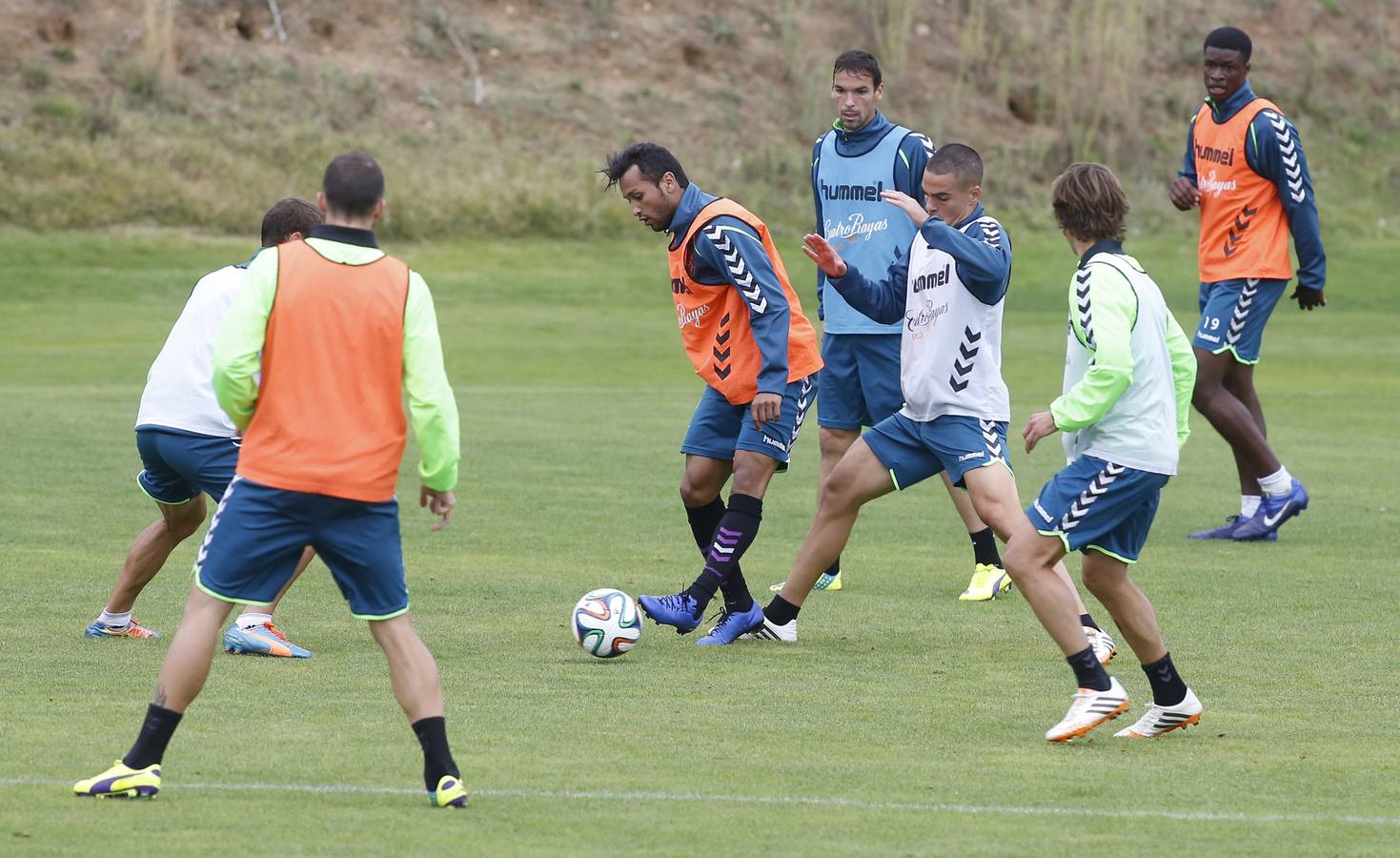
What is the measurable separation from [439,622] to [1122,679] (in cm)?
304

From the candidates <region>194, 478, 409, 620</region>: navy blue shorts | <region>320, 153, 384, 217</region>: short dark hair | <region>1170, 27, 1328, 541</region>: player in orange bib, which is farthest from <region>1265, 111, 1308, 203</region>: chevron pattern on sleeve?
<region>194, 478, 409, 620</region>: navy blue shorts

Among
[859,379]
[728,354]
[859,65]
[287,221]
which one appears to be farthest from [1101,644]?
[287,221]

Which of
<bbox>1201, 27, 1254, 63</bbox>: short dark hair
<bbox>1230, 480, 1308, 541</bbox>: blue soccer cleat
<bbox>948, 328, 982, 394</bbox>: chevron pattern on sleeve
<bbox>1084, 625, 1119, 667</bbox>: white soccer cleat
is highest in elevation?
<bbox>1201, 27, 1254, 63</bbox>: short dark hair

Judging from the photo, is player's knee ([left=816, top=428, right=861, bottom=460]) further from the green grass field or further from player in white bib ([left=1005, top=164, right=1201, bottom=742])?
player in white bib ([left=1005, top=164, right=1201, bottom=742])

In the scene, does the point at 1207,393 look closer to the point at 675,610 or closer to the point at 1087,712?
the point at 675,610

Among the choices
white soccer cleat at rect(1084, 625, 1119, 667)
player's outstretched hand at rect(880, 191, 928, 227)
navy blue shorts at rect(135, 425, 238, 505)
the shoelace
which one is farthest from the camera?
the shoelace

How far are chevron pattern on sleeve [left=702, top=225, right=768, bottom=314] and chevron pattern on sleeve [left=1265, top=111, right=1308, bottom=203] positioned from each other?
492 cm

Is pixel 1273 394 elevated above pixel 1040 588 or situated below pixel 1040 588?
below

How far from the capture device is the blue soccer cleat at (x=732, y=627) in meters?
9.02

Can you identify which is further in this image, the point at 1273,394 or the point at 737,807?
the point at 1273,394

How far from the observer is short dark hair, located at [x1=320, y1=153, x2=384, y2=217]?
6.02 m

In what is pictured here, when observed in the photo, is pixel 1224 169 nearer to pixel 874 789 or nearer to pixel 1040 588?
pixel 1040 588

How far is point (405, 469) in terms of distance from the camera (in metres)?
15.5

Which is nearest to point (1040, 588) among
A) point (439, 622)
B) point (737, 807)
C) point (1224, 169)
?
point (737, 807)
